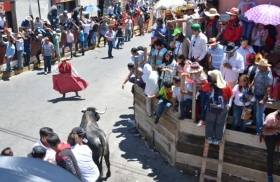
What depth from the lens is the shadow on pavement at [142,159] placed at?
327 inches

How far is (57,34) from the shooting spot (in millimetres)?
17172

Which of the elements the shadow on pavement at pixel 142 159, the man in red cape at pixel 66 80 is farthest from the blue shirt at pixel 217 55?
the man in red cape at pixel 66 80

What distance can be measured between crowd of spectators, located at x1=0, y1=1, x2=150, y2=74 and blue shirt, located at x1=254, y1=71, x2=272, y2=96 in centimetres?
1017

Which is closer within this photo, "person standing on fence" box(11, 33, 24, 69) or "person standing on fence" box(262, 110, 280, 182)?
"person standing on fence" box(262, 110, 280, 182)

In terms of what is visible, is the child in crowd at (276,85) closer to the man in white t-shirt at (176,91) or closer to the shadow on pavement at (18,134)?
the man in white t-shirt at (176,91)

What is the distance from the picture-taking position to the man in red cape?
12438 millimetres

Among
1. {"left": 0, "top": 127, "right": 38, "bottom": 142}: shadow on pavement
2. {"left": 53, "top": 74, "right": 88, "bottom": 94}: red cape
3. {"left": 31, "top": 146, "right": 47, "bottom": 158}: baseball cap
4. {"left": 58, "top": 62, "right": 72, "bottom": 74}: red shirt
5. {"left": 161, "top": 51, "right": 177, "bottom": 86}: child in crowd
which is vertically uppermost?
{"left": 161, "top": 51, "right": 177, "bottom": 86}: child in crowd

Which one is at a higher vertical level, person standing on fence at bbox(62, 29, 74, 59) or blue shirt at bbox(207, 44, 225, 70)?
blue shirt at bbox(207, 44, 225, 70)

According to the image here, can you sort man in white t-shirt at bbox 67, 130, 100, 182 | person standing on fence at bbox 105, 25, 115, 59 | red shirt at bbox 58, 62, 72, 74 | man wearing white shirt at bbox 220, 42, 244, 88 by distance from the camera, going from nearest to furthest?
man in white t-shirt at bbox 67, 130, 100, 182
man wearing white shirt at bbox 220, 42, 244, 88
red shirt at bbox 58, 62, 72, 74
person standing on fence at bbox 105, 25, 115, 59

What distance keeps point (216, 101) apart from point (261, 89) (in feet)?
3.13

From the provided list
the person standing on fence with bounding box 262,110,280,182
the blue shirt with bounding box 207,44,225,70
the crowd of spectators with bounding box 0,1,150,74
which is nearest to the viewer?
the person standing on fence with bounding box 262,110,280,182

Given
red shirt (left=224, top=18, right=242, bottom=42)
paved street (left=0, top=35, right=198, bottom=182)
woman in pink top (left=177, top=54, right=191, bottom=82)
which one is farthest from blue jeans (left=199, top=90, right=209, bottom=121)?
red shirt (left=224, top=18, right=242, bottom=42)

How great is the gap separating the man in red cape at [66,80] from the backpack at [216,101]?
6213mm

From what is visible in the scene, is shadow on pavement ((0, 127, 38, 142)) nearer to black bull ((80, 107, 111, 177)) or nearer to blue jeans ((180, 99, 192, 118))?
black bull ((80, 107, 111, 177))
